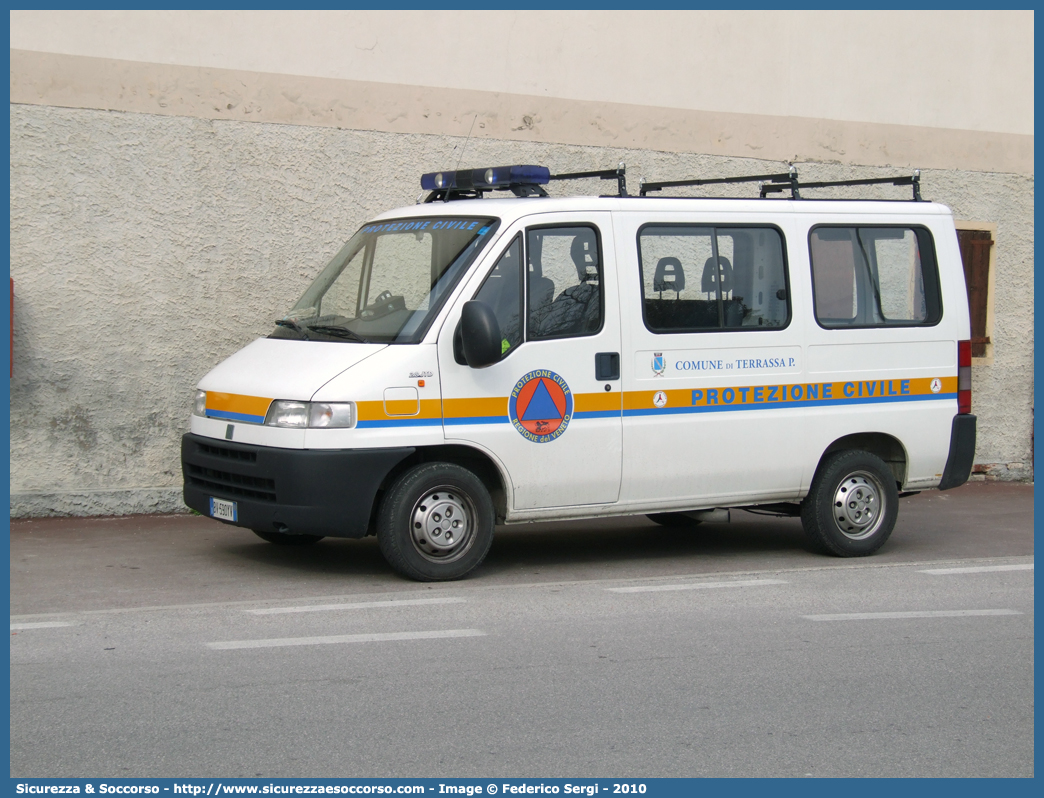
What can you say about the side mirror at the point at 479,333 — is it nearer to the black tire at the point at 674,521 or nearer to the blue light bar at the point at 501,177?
the blue light bar at the point at 501,177

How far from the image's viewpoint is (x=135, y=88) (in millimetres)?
9961

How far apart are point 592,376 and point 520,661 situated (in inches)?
92.7

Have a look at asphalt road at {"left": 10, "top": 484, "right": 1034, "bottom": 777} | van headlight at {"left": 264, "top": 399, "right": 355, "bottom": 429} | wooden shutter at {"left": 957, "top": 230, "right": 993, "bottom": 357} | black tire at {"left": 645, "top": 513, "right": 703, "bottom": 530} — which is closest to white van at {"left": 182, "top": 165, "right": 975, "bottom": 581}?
van headlight at {"left": 264, "top": 399, "right": 355, "bottom": 429}

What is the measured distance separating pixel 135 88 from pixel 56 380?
2.39 metres

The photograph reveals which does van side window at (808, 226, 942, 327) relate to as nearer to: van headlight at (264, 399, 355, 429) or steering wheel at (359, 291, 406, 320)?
steering wheel at (359, 291, 406, 320)

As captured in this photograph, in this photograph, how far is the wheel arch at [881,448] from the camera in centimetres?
871

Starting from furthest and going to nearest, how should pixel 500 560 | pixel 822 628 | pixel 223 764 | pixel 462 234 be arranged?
pixel 500 560, pixel 462 234, pixel 822 628, pixel 223 764

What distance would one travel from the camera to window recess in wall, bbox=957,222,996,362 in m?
13.5

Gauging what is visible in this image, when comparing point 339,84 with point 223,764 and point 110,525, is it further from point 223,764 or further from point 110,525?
point 223,764

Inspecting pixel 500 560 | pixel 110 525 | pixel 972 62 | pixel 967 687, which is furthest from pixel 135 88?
pixel 972 62

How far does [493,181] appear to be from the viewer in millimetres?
8047

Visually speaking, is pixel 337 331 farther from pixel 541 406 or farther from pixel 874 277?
pixel 874 277

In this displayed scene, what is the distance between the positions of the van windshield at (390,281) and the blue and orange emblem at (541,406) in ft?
2.32

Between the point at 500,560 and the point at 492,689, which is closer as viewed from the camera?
the point at 492,689
